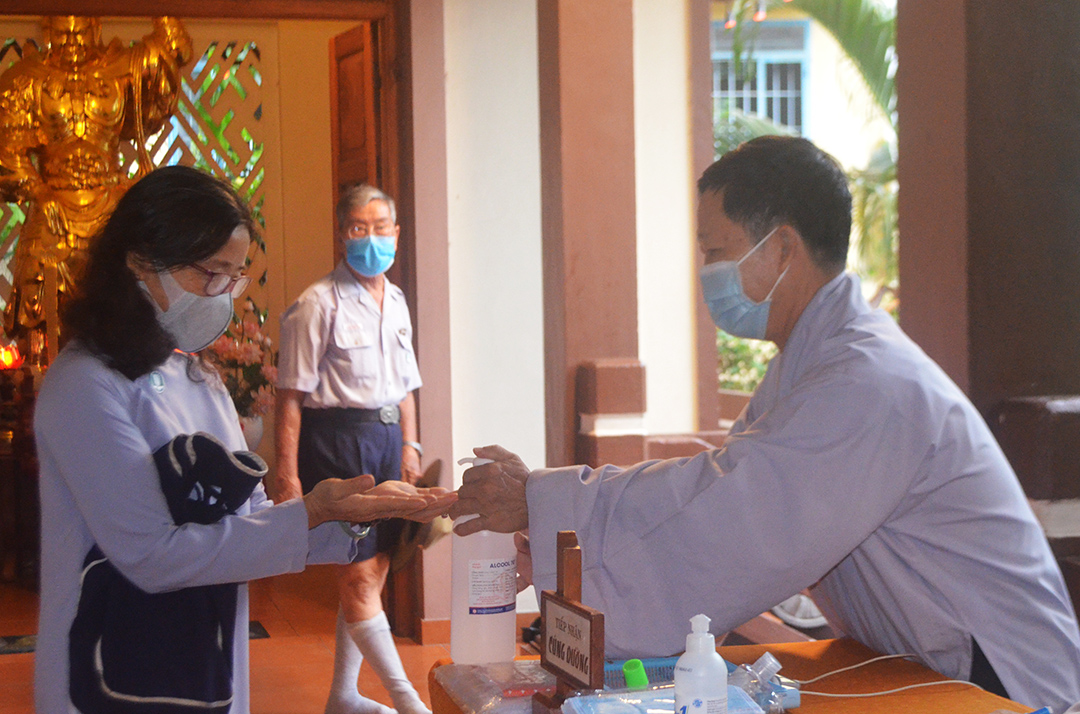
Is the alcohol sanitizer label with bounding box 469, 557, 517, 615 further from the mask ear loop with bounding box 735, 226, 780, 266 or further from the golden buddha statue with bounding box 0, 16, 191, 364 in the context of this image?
the golden buddha statue with bounding box 0, 16, 191, 364

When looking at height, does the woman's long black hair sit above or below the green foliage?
above

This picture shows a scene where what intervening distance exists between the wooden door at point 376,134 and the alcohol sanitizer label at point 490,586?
310 cm

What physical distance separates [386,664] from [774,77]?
15411 millimetres

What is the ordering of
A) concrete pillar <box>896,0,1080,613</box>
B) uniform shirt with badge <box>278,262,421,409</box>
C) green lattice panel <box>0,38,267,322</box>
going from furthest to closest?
green lattice panel <box>0,38,267,322</box>, uniform shirt with badge <box>278,262,421,409</box>, concrete pillar <box>896,0,1080,613</box>

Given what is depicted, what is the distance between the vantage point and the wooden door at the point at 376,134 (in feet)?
16.8

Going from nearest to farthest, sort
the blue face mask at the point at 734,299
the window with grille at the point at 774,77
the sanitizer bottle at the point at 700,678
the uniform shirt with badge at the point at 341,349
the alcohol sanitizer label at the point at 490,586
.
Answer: the sanitizer bottle at the point at 700,678 → the alcohol sanitizer label at the point at 490,586 → the blue face mask at the point at 734,299 → the uniform shirt with badge at the point at 341,349 → the window with grille at the point at 774,77

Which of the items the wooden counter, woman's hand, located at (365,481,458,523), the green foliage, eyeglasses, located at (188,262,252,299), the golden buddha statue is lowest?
the green foliage

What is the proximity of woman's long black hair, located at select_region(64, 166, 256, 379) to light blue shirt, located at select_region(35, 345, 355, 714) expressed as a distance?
48 mm

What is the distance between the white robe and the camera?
1.79 m

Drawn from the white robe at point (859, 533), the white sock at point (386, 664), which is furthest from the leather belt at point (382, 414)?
the white robe at point (859, 533)

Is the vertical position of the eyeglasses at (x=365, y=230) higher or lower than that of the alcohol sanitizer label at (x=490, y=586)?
higher

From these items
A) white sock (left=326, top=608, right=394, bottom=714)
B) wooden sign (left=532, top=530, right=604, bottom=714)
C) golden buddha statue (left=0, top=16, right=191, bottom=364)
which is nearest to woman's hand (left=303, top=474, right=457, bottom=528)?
wooden sign (left=532, top=530, right=604, bottom=714)

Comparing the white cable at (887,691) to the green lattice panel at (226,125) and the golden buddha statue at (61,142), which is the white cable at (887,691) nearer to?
the golden buddha statue at (61,142)

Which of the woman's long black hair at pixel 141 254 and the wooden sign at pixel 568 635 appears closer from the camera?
the wooden sign at pixel 568 635
